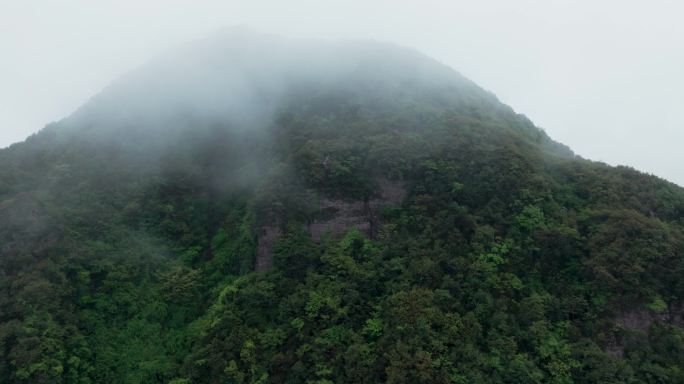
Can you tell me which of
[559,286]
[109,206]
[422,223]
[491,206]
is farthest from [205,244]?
[559,286]

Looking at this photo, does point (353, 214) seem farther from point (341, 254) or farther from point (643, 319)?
point (643, 319)

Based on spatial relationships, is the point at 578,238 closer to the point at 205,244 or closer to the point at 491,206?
the point at 491,206

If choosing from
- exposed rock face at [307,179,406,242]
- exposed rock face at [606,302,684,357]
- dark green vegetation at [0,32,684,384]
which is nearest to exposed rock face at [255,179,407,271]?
exposed rock face at [307,179,406,242]

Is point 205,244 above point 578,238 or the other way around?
the other way around

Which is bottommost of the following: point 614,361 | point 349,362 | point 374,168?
point 349,362

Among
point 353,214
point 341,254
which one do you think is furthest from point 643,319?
point 353,214

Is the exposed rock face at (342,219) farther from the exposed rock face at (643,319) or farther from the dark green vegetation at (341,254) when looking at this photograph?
the exposed rock face at (643,319)
